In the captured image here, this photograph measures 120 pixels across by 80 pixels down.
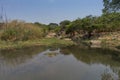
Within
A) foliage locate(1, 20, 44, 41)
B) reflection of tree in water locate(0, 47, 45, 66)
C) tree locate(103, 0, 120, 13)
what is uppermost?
tree locate(103, 0, 120, 13)

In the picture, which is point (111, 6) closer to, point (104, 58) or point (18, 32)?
point (104, 58)

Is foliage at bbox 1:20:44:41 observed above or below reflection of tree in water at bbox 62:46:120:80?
above

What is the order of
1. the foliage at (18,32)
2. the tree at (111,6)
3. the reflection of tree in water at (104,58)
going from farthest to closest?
1. the foliage at (18,32)
2. the tree at (111,6)
3. the reflection of tree in water at (104,58)

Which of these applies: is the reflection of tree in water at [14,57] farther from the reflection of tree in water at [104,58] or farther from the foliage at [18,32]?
the foliage at [18,32]

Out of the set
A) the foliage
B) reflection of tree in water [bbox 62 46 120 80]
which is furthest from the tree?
the foliage

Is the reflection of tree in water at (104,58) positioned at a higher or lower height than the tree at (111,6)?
lower

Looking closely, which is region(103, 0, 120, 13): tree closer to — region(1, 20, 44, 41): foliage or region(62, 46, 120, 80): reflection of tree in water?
region(62, 46, 120, 80): reflection of tree in water

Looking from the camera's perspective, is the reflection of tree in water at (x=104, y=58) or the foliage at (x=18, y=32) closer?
the reflection of tree in water at (x=104, y=58)

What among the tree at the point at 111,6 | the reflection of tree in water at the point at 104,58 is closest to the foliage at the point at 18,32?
the reflection of tree in water at the point at 104,58

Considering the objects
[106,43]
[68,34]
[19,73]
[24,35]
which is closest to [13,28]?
[24,35]

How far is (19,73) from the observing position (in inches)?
531

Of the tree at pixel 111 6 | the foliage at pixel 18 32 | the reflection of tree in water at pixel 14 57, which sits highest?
the tree at pixel 111 6

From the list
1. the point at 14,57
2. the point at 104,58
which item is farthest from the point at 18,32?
the point at 104,58

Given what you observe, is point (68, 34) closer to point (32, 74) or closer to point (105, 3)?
point (105, 3)
